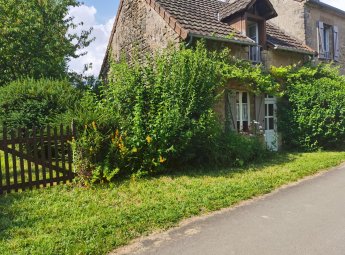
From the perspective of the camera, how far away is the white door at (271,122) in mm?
11797

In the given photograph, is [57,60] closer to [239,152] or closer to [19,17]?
[19,17]

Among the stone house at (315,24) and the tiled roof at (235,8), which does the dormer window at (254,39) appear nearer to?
the tiled roof at (235,8)

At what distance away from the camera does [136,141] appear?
6949mm

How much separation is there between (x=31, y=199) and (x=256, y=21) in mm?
10447

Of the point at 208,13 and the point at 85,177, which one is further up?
the point at 208,13

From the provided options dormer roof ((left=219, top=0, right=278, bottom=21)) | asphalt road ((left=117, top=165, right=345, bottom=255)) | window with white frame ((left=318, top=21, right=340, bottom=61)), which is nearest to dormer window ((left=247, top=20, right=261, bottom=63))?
dormer roof ((left=219, top=0, right=278, bottom=21))

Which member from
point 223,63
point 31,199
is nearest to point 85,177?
point 31,199

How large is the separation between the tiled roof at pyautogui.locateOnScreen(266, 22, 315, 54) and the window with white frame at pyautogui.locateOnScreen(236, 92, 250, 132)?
2559 millimetres

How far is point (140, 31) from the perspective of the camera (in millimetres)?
11984

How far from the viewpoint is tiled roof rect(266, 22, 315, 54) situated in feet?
40.3

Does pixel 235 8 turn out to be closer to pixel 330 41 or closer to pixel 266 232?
pixel 330 41

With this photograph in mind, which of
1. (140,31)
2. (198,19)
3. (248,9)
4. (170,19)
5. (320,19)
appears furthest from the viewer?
(320,19)

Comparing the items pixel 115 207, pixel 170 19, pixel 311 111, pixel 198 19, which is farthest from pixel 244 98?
pixel 115 207

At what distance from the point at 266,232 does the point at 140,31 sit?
9.83 m
